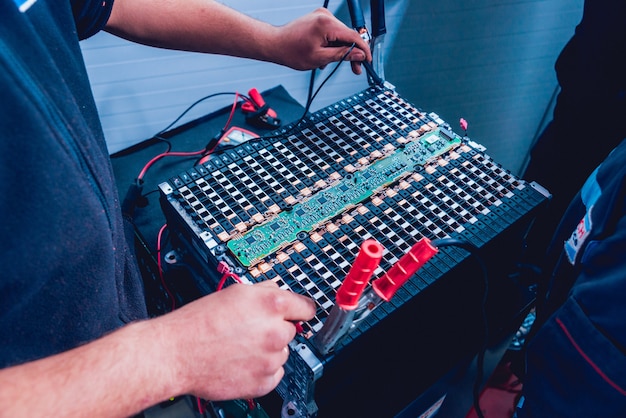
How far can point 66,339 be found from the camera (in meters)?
0.65

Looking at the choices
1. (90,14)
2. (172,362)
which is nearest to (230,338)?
(172,362)

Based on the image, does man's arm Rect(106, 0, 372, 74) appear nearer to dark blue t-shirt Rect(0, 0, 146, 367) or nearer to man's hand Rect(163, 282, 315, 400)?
dark blue t-shirt Rect(0, 0, 146, 367)

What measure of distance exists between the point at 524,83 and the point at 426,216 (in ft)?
5.21

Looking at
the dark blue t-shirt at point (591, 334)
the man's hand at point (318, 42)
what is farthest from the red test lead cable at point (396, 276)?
the man's hand at point (318, 42)

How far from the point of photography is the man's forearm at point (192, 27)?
97cm

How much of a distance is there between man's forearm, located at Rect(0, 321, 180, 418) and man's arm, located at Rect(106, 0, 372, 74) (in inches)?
26.9

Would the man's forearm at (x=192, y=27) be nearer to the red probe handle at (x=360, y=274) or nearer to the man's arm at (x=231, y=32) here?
the man's arm at (x=231, y=32)

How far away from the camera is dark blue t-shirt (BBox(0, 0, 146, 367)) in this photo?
540 mm

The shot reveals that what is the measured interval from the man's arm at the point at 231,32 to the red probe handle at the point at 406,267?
591 mm

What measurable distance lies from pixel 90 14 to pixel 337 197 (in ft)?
1.86

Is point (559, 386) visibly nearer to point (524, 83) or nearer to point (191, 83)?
point (191, 83)

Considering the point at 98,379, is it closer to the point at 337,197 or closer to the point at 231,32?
the point at 337,197

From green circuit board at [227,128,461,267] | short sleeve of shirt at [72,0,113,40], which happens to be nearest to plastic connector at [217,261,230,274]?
green circuit board at [227,128,461,267]

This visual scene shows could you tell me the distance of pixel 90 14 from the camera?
0.85m
